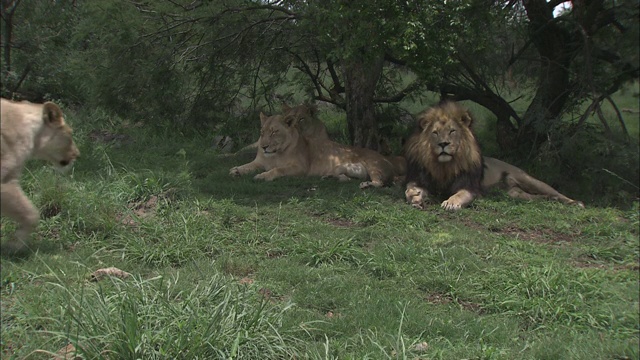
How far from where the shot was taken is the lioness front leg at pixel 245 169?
33.8 ft

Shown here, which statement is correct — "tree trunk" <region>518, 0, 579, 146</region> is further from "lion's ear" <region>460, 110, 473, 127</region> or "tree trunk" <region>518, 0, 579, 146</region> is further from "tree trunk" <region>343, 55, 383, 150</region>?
"tree trunk" <region>343, 55, 383, 150</region>

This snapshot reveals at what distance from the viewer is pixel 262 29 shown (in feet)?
37.0

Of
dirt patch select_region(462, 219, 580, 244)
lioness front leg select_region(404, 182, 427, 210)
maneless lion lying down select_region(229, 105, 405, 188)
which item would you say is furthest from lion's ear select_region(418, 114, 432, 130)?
dirt patch select_region(462, 219, 580, 244)

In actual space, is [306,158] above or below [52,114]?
below

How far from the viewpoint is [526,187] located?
8875mm

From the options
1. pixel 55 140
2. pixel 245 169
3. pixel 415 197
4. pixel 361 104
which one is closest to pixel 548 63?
pixel 55 140

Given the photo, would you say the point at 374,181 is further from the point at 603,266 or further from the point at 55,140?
the point at 55,140

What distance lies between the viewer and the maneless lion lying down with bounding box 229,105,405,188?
10367 mm

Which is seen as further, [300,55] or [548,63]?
[300,55]

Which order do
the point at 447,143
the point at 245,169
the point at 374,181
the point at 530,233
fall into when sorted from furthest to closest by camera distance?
the point at 245,169 < the point at 374,181 < the point at 447,143 < the point at 530,233

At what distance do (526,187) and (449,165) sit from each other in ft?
3.90

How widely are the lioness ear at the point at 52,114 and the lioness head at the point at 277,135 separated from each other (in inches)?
317

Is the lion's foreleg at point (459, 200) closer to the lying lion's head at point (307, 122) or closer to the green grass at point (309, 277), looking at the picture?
the green grass at point (309, 277)

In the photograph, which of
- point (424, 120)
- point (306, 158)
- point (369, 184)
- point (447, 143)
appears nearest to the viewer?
point (447, 143)
